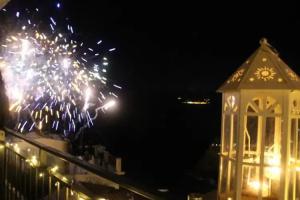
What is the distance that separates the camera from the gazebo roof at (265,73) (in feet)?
17.4

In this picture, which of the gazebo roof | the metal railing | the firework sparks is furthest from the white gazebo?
the firework sparks

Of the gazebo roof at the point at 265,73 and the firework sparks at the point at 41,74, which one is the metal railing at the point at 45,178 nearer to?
the gazebo roof at the point at 265,73

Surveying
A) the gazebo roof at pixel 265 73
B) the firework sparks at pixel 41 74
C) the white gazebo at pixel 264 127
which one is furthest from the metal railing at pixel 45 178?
the firework sparks at pixel 41 74

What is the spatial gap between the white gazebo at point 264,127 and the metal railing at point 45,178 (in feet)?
7.20

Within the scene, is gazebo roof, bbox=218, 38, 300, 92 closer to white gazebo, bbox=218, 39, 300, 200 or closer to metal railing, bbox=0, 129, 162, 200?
white gazebo, bbox=218, 39, 300, 200

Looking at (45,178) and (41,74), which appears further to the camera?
(41,74)

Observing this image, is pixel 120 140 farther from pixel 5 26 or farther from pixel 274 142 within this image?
pixel 274 142

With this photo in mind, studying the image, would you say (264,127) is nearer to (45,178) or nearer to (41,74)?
(45,178)

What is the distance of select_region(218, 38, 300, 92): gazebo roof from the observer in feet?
17.4

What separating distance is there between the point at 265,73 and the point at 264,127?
2.16 ft

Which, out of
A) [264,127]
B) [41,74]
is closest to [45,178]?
[264,127]

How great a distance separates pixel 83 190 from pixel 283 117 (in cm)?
336

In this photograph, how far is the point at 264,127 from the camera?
217 inches

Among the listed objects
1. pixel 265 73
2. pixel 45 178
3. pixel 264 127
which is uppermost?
pixel 265 73
